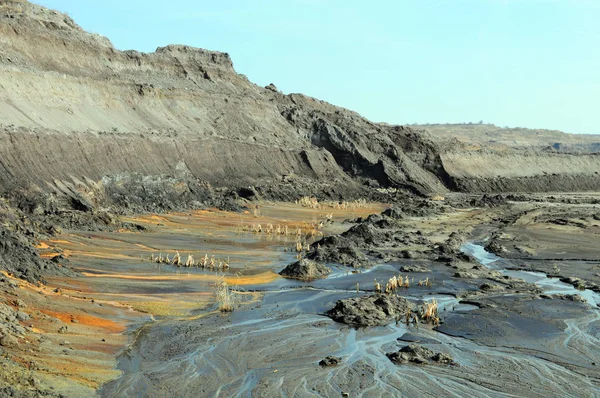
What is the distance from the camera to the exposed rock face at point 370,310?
17.1 metres

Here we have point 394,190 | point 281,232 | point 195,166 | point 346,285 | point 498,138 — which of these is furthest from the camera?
point 498,138

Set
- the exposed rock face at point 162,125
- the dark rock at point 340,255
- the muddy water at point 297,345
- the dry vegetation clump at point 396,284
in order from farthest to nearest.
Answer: the exposed rock face at point 162,125
the dark rock at point 340,255
the dry vegetation clump at point 396,284
the muddy water at point 297,345

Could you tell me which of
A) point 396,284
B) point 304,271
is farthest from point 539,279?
point 304,271

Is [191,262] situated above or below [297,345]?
above

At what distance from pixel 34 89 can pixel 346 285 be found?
71.7 ft

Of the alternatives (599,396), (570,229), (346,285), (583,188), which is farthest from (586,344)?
(583,188)

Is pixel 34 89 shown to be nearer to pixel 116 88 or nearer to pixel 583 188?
pixel 116 88

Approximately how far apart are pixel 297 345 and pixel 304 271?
786 centimetres

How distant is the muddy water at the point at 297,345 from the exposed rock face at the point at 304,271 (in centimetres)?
47

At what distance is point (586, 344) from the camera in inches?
628

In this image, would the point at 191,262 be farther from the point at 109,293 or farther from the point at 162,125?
the point at 162,125

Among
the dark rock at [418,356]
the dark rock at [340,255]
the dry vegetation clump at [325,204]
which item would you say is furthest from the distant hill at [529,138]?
the dark rock at [418,356]

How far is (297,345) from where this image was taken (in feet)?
49.5

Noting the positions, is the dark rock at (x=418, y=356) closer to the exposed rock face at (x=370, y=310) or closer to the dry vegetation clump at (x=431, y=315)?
the exposed rock face at (x=370, y=310)
